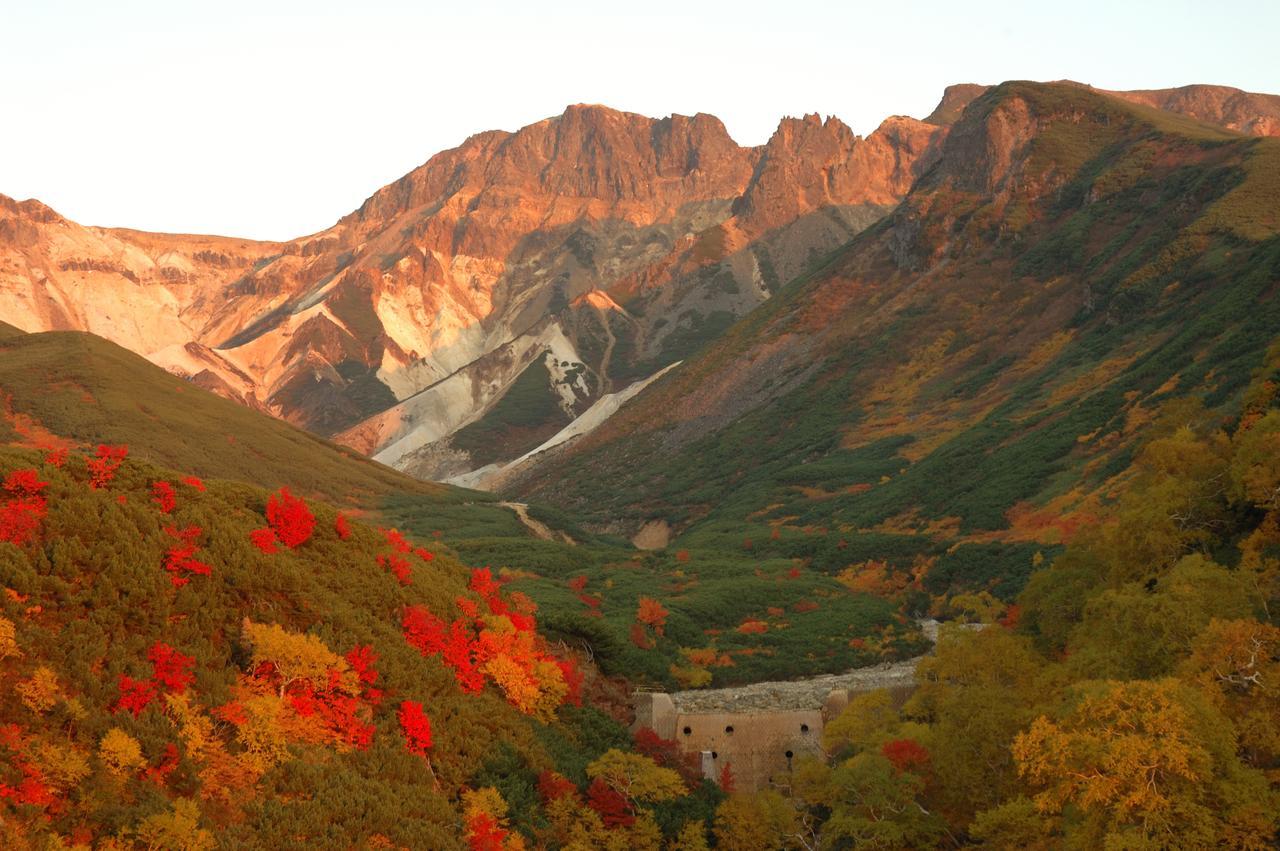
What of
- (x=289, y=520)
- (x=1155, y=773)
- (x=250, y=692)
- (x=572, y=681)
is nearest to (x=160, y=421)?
(x=289, y=520)

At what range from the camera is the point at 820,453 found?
Result: 11275cm

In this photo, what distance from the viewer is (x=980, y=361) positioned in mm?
113875

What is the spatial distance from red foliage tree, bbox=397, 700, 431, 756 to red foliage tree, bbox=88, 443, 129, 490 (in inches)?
408

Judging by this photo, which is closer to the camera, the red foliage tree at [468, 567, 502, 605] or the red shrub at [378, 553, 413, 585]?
the red shrub at [378, 553, 413, 585]

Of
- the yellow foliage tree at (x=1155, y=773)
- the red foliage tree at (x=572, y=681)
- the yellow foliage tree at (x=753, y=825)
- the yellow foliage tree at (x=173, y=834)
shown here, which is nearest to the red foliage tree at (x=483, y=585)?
the red foliage tree at (x=572, y=681)

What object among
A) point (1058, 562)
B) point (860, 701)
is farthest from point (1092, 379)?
point (860, 701)

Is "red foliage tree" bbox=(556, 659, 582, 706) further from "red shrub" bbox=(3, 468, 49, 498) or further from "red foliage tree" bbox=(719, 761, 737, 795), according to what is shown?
"red shrub" bbox=(3, 468, 49, 498)

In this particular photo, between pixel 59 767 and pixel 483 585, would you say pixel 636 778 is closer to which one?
pixel 483 585

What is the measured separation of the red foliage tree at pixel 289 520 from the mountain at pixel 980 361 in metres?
37.5

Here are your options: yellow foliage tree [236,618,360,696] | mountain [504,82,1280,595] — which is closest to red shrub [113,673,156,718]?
yellow foliage tree [236,618,360,696]

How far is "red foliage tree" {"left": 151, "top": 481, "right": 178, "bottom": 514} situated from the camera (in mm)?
30125

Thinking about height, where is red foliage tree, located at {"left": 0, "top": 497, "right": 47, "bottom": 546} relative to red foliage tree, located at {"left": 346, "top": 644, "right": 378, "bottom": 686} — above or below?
above

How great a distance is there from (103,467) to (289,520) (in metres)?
6.15

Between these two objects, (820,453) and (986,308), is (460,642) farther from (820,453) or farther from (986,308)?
(986,308)
